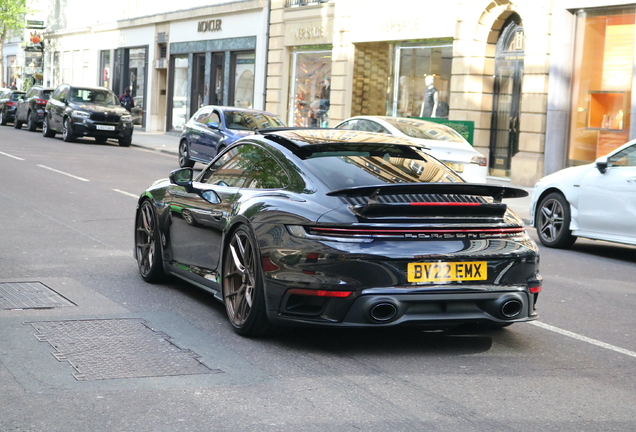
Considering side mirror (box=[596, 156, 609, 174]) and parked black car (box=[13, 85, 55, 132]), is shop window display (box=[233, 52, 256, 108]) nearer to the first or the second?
parked black car (box=[13, 85, 55, 132])

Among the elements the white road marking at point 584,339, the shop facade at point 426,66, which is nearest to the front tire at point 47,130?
the shop facade at point 426,66

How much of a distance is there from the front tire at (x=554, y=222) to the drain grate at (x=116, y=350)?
21.9ft

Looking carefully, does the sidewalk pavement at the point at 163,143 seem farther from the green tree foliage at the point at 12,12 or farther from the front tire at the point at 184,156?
the green tree foliage at the point at 12,12

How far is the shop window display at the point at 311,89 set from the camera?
32125mm

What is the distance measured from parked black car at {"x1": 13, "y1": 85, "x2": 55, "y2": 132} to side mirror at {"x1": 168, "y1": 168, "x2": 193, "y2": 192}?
31.3m

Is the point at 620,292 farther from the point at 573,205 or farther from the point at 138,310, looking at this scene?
the point at 138,310

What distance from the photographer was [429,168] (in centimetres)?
682

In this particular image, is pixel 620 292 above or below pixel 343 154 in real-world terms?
below

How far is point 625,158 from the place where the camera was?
11492 millimetres

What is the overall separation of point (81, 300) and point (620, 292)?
4.70 meters

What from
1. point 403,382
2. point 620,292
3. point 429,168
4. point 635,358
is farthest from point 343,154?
point 620,292

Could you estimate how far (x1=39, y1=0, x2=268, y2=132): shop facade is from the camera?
37.2m

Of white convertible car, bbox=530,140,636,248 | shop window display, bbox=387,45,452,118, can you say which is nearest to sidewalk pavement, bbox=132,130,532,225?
shop window display, bbox=387,45,452,118

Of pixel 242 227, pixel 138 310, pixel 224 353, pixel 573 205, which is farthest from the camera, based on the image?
pixel 573 205
